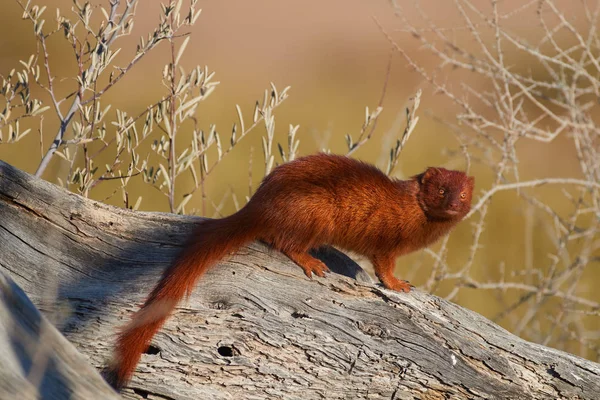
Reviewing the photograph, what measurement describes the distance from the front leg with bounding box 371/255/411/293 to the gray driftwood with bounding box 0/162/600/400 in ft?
0.88

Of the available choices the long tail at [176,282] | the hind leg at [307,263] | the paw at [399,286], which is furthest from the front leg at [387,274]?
the long tail at [176,282]

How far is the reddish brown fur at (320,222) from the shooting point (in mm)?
3088

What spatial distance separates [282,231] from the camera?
3.45m

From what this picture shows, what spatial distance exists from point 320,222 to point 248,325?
0.72 meters

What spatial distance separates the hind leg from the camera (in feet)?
11.3

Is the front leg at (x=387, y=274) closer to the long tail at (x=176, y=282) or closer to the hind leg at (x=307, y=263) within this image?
the hind leg at (x=307, y=263)

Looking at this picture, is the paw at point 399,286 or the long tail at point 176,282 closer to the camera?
the long tail at point 176,282

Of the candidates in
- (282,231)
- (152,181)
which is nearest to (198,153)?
(152,181)

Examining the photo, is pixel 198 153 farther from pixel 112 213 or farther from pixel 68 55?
pixel 68 55

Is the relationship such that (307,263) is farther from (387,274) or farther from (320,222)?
(387,274)

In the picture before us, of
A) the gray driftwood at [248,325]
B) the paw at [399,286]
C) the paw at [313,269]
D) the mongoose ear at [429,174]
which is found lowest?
the gray driftwood at [248,325]

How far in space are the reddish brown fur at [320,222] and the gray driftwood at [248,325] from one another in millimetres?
100

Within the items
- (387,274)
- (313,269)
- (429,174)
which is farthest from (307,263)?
(429,174)

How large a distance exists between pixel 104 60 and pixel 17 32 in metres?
6.95
